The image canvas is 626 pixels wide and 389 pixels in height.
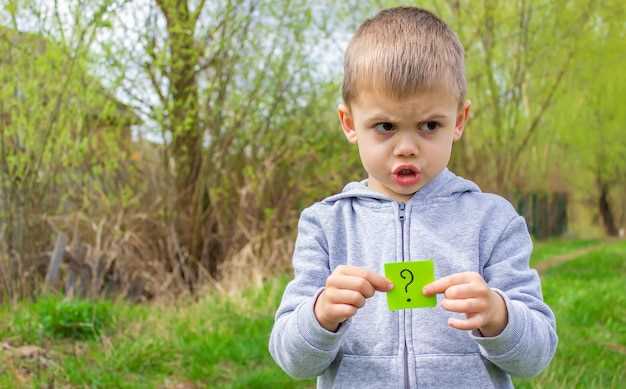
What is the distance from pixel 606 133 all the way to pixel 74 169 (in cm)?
1662

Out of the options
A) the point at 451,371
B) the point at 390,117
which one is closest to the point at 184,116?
the point at 390,117

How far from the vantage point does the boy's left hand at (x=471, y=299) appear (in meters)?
1.41

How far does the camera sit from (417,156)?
5.56ft

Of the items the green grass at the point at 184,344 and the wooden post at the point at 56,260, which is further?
the wooden post at the point at 56,260

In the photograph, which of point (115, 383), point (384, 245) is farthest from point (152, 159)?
point (384, 245)

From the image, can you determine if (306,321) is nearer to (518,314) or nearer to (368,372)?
(368,372)

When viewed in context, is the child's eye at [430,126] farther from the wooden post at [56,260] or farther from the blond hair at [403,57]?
the wooden post at [56,260]

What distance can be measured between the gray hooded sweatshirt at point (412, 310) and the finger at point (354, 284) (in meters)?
0.12

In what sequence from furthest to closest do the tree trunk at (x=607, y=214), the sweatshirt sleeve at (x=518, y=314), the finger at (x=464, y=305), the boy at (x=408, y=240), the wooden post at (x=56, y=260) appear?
the tree trunk at (x=607, y=214) < the wooden post at (x=56, y=260) < the boy at (x=408, y=240) < the sweatshirt sleeve at (x=518, y=314) < the finger at (x=464, y=305)

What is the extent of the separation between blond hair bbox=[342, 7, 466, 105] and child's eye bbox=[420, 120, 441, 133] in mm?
85

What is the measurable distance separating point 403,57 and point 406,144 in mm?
198

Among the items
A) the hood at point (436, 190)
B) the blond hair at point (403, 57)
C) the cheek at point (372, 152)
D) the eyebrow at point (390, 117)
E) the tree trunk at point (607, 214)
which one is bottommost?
the tree trunk at point (607, 214)

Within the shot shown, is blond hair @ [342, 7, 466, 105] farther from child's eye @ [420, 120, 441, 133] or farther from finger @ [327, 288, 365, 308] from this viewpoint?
finger @ [327, 288, 365, 308]

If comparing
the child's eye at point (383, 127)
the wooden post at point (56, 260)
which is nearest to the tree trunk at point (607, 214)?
the wooden post at point (56, 260)
